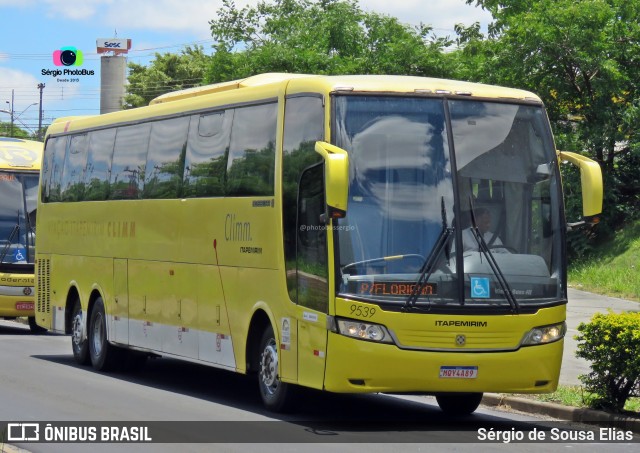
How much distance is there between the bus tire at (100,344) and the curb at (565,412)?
6064 mm

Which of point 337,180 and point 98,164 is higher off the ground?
point 98,164

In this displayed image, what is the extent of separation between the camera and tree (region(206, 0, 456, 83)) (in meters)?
41.9

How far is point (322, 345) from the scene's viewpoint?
12.1 meters

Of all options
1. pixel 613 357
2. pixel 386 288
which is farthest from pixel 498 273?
pixel 613 357

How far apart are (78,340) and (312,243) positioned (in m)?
8.19

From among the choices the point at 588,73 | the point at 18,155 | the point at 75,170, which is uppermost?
the point at 588,73

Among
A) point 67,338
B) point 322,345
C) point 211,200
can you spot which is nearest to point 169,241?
point 211,200

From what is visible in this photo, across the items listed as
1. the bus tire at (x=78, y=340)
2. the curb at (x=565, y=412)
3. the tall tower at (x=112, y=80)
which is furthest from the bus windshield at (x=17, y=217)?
the tall tower at (x=112, y=80)

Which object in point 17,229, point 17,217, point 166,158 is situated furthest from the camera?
point 17,217

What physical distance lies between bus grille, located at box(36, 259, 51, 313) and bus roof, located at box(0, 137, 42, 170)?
503cm

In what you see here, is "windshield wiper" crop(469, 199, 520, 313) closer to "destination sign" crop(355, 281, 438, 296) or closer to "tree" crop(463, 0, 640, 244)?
"destination sign" crop(355, 281, 438, 296)

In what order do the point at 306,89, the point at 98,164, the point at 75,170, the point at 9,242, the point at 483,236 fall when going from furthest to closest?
1. the point at 9,242
2. the point at 75,170
3. the point at 98,164
4. the point at 306,89
5. the point at 483,236

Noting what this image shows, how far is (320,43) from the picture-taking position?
4353 cm

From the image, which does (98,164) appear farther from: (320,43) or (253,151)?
(320,43)
